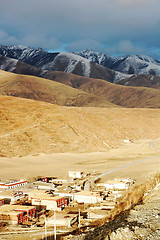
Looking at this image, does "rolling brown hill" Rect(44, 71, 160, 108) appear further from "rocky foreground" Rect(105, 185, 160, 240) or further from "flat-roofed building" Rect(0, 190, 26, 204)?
"rocky foreground" Rect(105, 185, 160, 240)

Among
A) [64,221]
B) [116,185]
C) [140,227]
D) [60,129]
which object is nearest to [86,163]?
[116,185]

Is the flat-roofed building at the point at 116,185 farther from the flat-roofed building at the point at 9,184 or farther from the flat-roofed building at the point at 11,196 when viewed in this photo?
the flat-roofed building at the point at 9,184

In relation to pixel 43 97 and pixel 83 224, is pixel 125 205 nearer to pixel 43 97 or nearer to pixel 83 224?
pixel 83 224

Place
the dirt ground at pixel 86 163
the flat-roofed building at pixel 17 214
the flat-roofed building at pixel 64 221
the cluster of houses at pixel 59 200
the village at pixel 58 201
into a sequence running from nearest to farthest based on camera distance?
the flat-roofed building at pixel 64 221
the village at pixel 58 201
the cluster of houses at pixel 59 200
the flat-roofed building at pixel 17 214
the dirt ground at pixel 86 163

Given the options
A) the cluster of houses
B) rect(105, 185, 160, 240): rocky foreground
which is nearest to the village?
the cluster of houses

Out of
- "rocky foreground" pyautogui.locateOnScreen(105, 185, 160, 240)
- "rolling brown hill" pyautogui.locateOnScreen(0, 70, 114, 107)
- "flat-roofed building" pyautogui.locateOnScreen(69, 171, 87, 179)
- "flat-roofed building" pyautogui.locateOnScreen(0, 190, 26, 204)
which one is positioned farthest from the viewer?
"rolling brown hill" pyautogui.locateOnScreen(0, 70, 114, 107)

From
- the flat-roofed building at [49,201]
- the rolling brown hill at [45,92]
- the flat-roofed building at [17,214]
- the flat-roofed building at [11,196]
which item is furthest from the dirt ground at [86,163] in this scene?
the rolling brown hill at [45,92]
